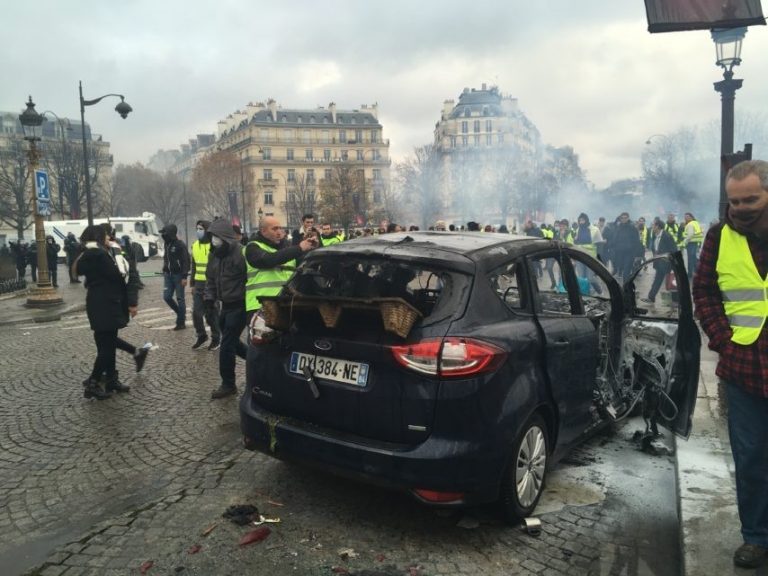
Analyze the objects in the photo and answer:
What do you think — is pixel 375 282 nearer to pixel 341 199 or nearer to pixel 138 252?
pixel 138 252

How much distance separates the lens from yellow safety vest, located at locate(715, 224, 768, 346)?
2.88 m

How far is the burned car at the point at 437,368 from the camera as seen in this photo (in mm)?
3105

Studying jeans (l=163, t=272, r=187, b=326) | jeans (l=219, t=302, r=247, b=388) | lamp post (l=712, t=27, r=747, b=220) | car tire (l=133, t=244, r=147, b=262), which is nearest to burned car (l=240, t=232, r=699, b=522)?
jeans (l=219, t=302, r=247, b=388)

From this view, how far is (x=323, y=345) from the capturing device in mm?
3430

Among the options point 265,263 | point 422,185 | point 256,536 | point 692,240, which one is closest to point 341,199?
point 422,185

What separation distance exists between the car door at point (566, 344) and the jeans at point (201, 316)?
5.93m

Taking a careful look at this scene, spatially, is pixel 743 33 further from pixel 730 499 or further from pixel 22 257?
pixel 22 257

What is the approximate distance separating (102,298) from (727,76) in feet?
25.9

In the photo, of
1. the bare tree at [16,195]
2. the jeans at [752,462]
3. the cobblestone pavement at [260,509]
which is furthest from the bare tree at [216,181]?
the jeans at [752,462]

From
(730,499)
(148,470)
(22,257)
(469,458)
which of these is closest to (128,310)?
(148,470)

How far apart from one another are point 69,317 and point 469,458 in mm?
13162

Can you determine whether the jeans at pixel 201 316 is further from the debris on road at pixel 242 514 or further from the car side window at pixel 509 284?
the car side window at pixel 509 284

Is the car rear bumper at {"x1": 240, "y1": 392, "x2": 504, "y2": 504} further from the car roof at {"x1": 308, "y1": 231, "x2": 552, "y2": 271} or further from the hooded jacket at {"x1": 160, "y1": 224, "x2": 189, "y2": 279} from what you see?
the hooded jacket at {"x1": 160, "y1": 224, "x2": 189, "y2": 279}

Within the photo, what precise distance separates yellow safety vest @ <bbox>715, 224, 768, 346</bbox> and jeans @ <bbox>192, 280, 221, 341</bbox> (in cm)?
728
